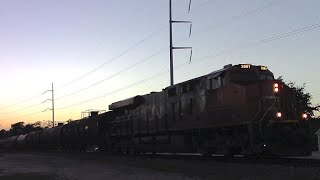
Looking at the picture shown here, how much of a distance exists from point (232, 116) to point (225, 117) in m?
0.44

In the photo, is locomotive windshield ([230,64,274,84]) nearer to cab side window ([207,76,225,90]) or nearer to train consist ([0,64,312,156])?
train consist ([0,64,312,156])

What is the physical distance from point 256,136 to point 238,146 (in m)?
1.37

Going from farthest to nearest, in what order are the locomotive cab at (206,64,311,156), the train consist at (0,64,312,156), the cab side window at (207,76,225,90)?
the cab side window at (207,76,225,90), the train consist at (0,64,312,156), the locomotive cab at (206,64,311,156)

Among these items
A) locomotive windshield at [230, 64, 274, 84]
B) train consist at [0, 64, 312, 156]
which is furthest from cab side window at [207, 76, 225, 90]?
locomotive windshield at [230, 64, 274, 84]

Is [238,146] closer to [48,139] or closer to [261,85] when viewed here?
[261,85]

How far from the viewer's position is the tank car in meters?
17.9

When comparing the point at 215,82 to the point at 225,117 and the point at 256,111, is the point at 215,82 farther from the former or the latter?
the point at 256,111

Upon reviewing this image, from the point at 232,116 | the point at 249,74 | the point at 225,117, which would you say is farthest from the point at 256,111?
the point at 249,74

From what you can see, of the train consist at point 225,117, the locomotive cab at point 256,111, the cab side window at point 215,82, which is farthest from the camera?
the cab side window at point 215,82

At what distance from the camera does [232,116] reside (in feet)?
64.2

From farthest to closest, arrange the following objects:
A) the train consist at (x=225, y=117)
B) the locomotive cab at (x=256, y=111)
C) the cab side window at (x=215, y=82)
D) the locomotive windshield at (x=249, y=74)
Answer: the cab side window at (x=215, y=82) < the locomotive windshield at (x=249, y=74) < the train consist at (x=225, y=117) < the locomotive cab at (x=256, y=111)

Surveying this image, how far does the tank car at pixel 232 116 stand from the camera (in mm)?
17875

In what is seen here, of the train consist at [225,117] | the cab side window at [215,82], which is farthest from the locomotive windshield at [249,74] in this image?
the cab side window at [215,82]

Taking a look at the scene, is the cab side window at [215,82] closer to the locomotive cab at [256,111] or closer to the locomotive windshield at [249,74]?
the locomotive cab at [256,111]
